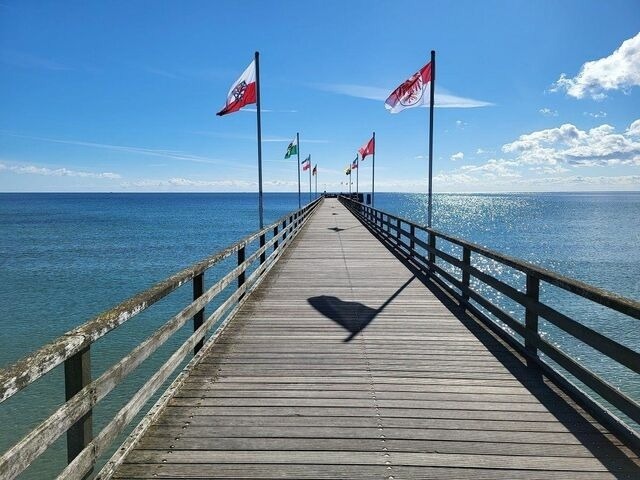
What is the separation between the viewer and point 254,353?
547 cm

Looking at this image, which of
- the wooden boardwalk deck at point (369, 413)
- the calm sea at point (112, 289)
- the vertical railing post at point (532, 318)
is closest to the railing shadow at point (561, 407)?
the wooden boardwalk deck at point (369, 413)

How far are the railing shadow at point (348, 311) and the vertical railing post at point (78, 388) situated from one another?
12.2ft

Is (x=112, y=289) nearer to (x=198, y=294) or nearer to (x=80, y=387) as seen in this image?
(x=198, y=294)

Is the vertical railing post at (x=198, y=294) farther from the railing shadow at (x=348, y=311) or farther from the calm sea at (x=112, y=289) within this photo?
the calm sea at (x=112, y=289)

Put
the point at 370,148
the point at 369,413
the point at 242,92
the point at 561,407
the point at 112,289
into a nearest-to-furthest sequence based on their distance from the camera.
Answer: the point at 369,413, the point at 561,407, the point at 242,92, the point at 112,289, the point at 370,148

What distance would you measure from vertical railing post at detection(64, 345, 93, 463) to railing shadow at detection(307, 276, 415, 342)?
12.2ft

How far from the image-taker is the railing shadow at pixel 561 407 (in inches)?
127

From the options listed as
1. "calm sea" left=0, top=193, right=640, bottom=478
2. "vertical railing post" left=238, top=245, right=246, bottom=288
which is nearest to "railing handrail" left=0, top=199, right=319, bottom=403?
"vertical railing post" left=238, top=245, right=246, bottom=288

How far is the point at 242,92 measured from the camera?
12500mm

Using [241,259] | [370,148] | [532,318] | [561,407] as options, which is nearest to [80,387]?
[561,407]

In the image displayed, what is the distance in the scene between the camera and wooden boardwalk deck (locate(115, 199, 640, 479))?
318 cm

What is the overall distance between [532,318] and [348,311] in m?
3.04

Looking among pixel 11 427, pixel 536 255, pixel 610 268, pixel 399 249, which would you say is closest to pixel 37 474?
pixel 11 427

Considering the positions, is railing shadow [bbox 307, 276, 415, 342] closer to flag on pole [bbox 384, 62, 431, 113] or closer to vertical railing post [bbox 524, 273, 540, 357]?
vertical railing post [bbox 524, 273, 540, 357]
